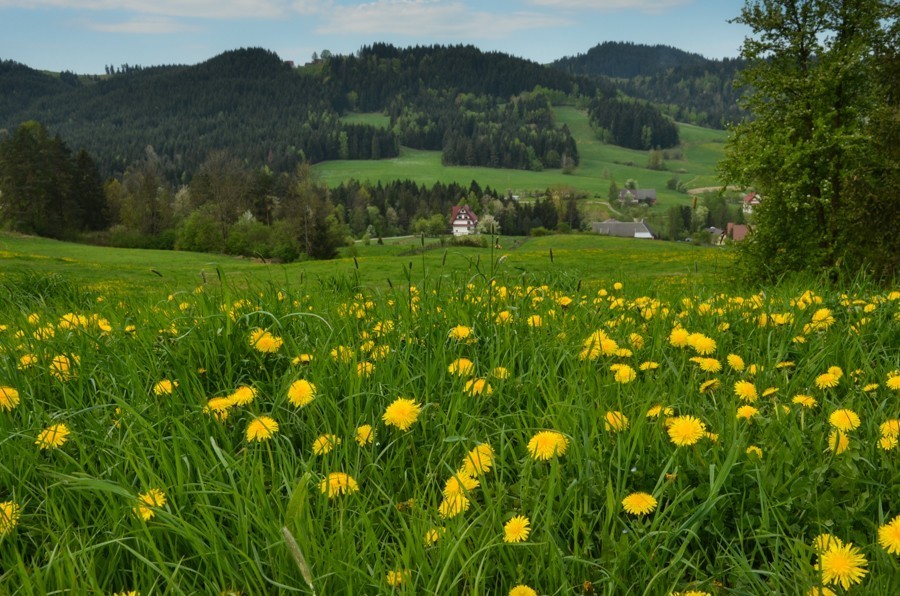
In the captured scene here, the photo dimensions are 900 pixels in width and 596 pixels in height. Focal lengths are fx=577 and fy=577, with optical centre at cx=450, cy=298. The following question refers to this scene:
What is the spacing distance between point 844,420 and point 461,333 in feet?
5.31

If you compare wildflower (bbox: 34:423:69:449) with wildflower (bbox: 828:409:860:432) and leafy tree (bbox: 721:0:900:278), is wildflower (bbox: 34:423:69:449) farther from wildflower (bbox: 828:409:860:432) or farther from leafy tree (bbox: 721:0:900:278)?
leafy tree (bbox: 721:0:900:278)

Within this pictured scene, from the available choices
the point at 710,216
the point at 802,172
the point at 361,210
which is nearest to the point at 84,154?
the point at 361,210

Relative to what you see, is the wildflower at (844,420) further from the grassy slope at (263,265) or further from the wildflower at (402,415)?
the grassy slope at (263,265)

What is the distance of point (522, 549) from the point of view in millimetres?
1576

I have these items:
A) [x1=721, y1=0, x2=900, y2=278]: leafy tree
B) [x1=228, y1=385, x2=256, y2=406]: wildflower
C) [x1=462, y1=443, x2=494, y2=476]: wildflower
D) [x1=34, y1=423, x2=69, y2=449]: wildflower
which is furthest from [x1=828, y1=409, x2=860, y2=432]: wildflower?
[x1=721, y1=0, x2=900, y2=278]: leafy tree

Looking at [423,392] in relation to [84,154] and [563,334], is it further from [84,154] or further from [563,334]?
[84,154]

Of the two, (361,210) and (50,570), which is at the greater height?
(50,570)

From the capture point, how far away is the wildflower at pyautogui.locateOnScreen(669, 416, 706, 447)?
1.82m

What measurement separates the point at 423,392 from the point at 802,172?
902 inches

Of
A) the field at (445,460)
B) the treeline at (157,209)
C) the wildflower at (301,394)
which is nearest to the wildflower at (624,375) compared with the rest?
the field at (445,460)

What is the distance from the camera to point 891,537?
4.68 feet

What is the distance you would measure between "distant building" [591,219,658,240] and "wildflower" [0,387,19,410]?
4934 inches

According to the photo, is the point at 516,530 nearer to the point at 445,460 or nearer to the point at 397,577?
the point at 397,577

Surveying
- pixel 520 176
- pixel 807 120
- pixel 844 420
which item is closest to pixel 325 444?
pixel 844 420
